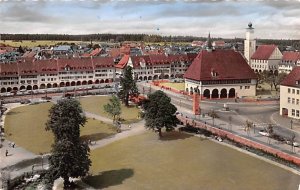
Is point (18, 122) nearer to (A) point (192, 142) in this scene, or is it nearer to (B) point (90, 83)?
(A) point (192, 142)

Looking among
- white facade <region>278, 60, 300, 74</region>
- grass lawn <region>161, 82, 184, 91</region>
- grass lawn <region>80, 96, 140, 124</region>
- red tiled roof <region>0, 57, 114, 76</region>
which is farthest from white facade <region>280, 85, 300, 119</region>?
red tiled roof <region>0, 57, 114, 76</region>

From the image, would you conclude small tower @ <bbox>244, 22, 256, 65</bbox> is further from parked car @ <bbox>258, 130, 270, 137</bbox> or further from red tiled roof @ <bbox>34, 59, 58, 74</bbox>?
parked car @ <bbox>258, 130, 270, 137</bbox>

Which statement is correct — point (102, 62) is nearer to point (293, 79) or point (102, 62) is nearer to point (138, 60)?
point (138, 60)

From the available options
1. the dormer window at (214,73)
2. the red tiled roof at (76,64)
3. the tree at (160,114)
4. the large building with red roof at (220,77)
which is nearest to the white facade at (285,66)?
the large building with red roof at (220,77)

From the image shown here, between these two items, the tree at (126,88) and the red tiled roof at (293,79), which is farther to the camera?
the tree at (126,88)

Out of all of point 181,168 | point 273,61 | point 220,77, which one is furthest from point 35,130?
point 273,61

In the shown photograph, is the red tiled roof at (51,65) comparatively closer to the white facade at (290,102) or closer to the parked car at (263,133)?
the white facade at (290,102)
